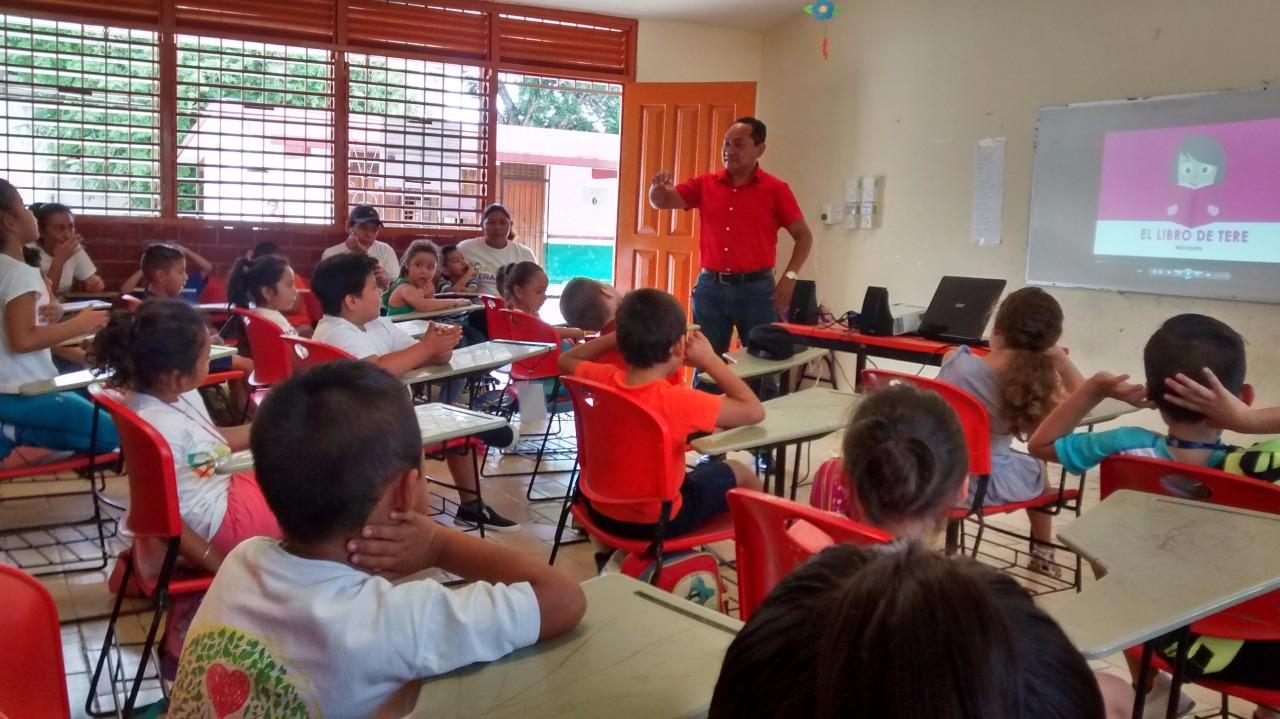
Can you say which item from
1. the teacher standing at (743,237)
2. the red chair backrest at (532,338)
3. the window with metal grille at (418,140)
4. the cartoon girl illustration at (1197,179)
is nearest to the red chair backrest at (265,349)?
the red chair backrest at (532,338)

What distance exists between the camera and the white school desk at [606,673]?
0.98 m

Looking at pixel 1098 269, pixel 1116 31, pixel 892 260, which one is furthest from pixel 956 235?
pixel 1116 31

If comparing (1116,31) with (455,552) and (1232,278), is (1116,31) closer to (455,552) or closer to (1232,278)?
(1232,278)

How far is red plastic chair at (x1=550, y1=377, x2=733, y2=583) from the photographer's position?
2.30 meters

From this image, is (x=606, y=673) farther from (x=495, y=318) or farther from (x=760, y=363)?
(x=495, y=318)

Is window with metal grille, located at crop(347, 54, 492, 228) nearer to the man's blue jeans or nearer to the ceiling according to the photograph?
the ceiling

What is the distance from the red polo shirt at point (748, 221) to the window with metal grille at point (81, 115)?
152 inches

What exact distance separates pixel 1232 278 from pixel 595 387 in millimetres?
3487

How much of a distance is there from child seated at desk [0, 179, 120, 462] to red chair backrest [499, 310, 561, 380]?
5.37ft

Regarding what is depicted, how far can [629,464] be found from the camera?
239cm

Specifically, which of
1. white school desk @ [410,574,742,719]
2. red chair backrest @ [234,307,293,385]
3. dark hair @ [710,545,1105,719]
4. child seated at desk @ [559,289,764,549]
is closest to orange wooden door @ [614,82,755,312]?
red chair backrest @ [234,307,293,385]

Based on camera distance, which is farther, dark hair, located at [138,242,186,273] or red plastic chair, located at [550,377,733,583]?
dark hair, located at [138,242,186,273]

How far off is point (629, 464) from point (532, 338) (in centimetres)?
196

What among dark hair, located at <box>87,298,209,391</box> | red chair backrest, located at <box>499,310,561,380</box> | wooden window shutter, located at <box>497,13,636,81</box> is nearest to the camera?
dark hair, located at <box>87,298,209,391</box>
